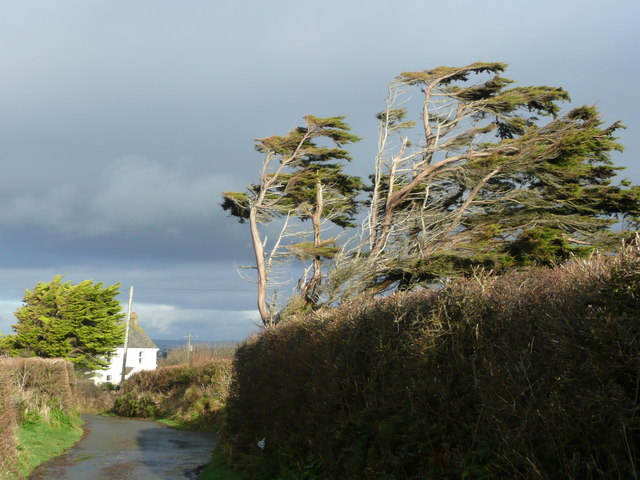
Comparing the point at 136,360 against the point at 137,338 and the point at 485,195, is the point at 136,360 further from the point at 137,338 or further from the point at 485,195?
the point at 485,195

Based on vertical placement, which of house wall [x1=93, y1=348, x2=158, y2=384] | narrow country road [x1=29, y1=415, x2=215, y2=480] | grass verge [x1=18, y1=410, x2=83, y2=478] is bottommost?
narrow country road [x1=29, y1=415, x2=215, y2=480]

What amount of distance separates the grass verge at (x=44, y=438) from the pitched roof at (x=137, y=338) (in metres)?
51.4

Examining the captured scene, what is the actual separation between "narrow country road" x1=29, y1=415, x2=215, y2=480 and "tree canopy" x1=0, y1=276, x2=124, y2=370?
26544 millimetres

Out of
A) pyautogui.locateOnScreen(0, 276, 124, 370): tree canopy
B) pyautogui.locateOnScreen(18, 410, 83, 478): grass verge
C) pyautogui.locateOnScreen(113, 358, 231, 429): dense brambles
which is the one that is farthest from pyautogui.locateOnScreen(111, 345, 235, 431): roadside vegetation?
pyautogui.locateOnScreen(0, 276, 124, 370): tree canopy

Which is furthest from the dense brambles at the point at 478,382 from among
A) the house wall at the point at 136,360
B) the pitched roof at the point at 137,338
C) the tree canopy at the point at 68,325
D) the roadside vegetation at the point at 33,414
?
the pitched roof at the point at 137,338

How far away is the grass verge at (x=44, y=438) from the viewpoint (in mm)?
13905

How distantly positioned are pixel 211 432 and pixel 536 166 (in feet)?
57.0

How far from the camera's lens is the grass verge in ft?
45.6

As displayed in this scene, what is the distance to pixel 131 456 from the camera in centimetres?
1761

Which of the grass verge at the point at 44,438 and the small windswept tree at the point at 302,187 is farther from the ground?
the small windswept tree at the point at 302,187

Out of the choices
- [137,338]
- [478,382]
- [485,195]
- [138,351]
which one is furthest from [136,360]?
[478,382]

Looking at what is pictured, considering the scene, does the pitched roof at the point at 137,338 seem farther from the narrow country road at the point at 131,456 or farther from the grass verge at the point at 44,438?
the grass verge at the point at 44,438

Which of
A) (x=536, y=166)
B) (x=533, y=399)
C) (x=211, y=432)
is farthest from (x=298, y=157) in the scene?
(x=533, y=399)

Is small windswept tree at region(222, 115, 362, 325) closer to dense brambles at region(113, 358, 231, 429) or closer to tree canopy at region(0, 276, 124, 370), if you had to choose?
dense brambles at region(113, 358, 231, 429)
